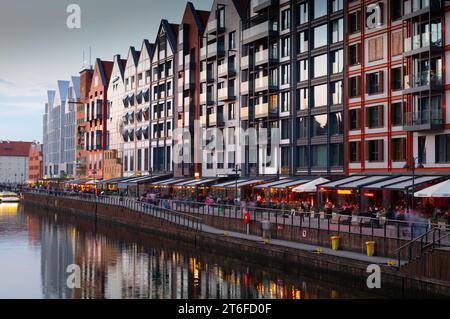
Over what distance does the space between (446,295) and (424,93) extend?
964 inches

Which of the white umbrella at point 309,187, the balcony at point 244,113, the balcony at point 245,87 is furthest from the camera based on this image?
the balcony at point 244,113

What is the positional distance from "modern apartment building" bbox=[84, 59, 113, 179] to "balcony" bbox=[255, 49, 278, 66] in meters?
59.9

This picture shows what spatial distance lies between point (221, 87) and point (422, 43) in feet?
109

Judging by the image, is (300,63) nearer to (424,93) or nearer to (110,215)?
(424,93)

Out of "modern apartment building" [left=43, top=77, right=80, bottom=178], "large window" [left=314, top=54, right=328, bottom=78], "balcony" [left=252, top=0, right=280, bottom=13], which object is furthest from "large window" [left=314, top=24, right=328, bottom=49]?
"modern apartment building" [left=43, top=77, right=80, bottom=178]

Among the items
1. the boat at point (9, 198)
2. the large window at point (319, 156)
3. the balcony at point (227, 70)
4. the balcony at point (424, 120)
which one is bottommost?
the boat at point (9, 198)

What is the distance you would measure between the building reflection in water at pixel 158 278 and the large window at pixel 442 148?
57.0 feet

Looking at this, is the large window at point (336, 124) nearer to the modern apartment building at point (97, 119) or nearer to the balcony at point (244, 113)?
the balcony at point (244, 113)

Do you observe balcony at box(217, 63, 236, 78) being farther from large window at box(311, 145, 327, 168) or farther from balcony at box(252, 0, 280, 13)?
large window at box(311, 145, 327, 168)

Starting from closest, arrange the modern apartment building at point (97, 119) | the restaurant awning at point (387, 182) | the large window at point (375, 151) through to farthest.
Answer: the restaurant awning at point (387, 182), the large window at point (375, 151), the modern apartment building at point (97, 119)

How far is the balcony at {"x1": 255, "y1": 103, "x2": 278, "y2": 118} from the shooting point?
220ft

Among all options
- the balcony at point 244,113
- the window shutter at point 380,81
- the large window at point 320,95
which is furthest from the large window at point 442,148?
the balcony at point 244,113

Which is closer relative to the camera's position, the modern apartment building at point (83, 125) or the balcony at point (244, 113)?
the balcony at point (244, 113)

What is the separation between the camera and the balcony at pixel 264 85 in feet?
220
